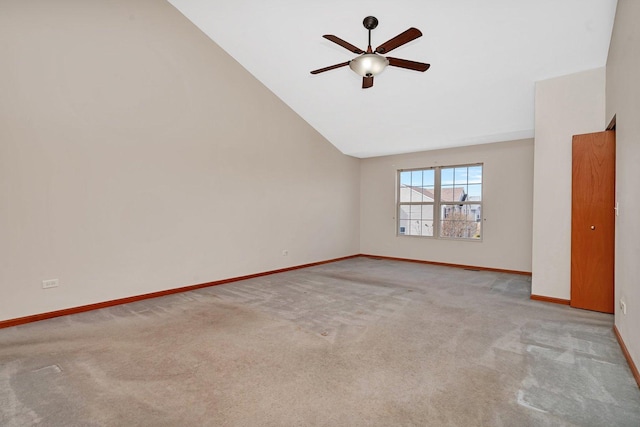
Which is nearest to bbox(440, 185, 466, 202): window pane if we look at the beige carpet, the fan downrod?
the beige carpet

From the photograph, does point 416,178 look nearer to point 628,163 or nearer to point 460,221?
point 460,221

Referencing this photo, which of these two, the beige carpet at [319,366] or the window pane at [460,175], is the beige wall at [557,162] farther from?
the window pane at [460,175]

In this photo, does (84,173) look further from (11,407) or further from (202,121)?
(11,407)

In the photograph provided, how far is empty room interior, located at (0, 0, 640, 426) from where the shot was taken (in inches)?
80.4

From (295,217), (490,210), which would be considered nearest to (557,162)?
(490,210)

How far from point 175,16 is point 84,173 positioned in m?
2.46

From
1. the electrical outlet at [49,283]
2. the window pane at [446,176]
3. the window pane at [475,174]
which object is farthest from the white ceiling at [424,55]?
the electrical outlet at [49,283]

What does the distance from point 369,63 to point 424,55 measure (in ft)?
4.95

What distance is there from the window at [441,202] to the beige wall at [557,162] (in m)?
2.22

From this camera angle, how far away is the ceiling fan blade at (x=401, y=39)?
101 inches

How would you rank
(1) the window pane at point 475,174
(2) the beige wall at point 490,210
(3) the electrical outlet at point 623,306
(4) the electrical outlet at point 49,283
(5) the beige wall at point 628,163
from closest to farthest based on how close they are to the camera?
1. (5) the beige wall at point 628,163
2. (3) the electrical outlet at point 623,306
3. (4) the electrical outlet at point 49,283
4. (2) the beige wall at point 490,210
5. (1) the window pane at point 475,174

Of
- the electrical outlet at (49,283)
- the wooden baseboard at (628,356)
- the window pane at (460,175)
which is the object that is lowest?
the wooden baseboard at (628,356)

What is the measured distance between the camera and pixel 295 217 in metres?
6.05

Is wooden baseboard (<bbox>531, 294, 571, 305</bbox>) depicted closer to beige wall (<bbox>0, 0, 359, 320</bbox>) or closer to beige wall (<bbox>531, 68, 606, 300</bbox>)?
beige wall (<bbox>531, 68, 606, 300</bbox>)
